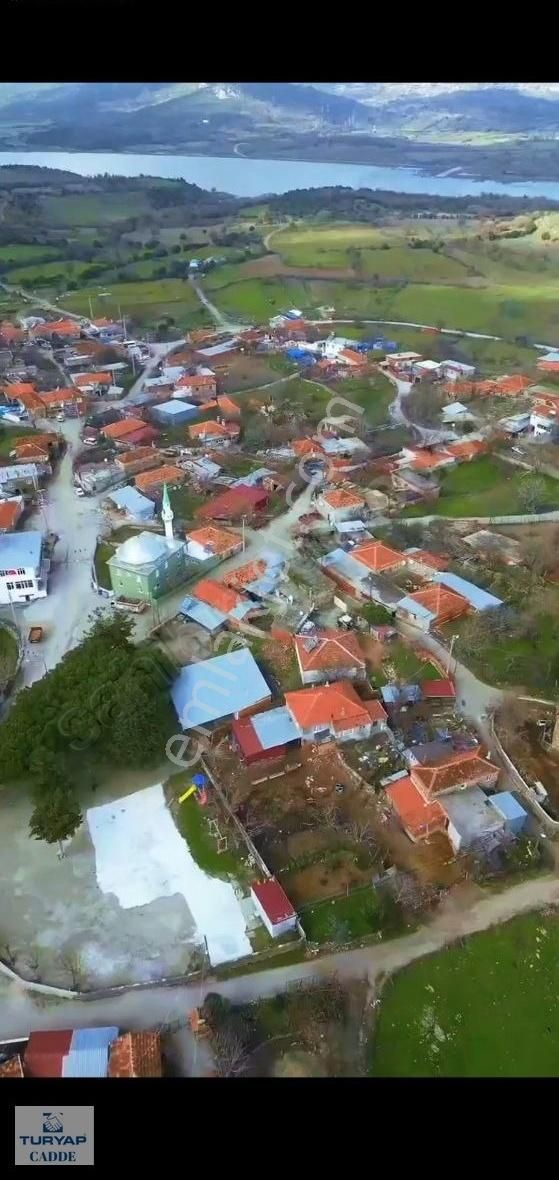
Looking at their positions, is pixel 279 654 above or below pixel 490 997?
above

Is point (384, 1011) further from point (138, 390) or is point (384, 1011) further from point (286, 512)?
point (138, 390)

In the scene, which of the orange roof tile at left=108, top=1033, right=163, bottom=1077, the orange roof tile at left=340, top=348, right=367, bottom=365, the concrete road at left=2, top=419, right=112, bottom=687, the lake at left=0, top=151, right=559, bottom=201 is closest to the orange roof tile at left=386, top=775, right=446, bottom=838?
the orange roof tile at left=108, top=1033, right=163, bottom=1077

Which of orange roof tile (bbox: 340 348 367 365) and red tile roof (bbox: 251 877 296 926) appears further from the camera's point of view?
orange roof tile (bbox: 340 348 367 365)

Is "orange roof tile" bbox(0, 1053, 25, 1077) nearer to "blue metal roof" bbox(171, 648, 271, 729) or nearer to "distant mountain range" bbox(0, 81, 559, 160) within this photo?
"blue metal roof" bbox(171, 648, 271, 729)

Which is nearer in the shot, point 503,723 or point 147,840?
point 147,840

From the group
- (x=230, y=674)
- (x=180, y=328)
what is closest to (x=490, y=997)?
(x=230, y=674)

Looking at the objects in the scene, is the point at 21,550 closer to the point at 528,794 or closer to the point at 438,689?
the point at 438,689
